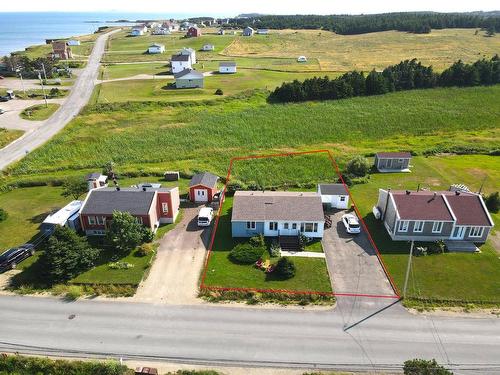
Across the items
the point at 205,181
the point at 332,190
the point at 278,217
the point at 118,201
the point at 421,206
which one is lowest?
the point at 332,190

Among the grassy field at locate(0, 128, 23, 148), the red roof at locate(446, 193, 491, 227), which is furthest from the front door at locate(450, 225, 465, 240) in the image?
the grassy field at locate(0, 128, 23, 148)

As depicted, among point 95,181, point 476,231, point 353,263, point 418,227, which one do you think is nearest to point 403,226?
point 418,227

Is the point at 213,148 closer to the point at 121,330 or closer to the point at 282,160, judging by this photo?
the point at 282,160

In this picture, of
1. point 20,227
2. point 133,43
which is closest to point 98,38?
point 133,43

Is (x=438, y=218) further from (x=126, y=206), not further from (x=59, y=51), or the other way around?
(x=59, y=51)

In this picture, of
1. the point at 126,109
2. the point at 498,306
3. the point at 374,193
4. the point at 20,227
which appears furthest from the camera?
the point at 126,109

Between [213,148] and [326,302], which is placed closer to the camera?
[326,302]
